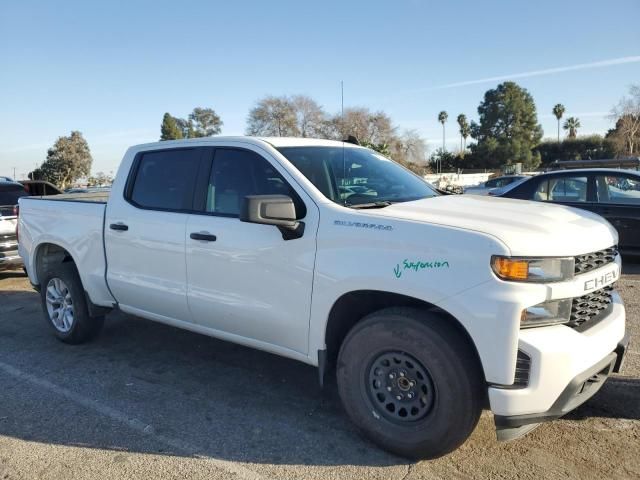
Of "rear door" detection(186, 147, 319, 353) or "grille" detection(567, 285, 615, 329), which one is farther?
"rear door" detection(186, 147, 319, 353)

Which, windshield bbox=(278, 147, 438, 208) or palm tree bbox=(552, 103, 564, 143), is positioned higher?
palm tree bbox=(552, 103, 564, 143)

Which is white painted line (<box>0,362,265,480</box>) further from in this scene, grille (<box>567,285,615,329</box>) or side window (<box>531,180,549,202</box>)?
side window (<box>531,180,549,202</box>)

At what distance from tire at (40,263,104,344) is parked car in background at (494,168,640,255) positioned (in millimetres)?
6929

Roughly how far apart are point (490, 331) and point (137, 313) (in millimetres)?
3212

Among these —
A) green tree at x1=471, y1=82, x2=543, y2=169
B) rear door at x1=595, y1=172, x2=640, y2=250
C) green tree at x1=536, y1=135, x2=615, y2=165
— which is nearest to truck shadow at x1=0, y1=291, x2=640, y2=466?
rear door at x1=595, y1=172, x2=640, y2=250

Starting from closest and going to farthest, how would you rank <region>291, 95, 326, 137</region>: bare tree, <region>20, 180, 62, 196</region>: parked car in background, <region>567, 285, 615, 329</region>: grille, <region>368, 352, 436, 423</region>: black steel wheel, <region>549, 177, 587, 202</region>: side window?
<region>567, 285, 615, 329</region>: grille
<region>368, 352, 436, 423</region>: black steel wheel
<region>549, 177, 587, 202</region>: side window
<region>20, 180, 62, 196</region>: parked car in background
<region>291, 95, 326, 137</region>: bare tree

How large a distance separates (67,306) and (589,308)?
471 cm

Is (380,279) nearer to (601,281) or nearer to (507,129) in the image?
(601,281)

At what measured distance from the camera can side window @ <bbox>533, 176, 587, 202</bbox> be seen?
28.9 ft

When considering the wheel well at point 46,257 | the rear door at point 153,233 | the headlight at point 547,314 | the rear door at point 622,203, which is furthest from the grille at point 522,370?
the rear door at point 622,203

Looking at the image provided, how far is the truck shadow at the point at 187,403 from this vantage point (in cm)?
349

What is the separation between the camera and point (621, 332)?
333 cm

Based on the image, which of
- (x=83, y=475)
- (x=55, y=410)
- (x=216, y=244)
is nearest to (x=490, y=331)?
(x=216, y=244)

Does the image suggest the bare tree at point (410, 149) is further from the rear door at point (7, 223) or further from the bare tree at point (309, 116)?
the rear door at point (7, 223)
